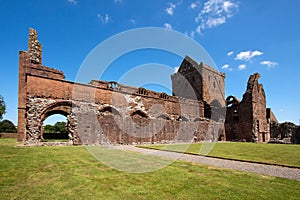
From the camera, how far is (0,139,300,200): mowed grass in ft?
11.2

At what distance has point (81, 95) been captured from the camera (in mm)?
17375

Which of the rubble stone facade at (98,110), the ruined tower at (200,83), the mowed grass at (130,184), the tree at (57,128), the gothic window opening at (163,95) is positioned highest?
the ruined tower at (200,83)

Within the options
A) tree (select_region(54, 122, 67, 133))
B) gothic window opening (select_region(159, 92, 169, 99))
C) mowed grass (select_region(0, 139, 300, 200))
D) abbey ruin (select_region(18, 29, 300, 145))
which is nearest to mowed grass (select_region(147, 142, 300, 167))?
mowed grass (select_region(0, 139, 300, 200))

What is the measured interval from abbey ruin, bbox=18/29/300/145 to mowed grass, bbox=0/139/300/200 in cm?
857

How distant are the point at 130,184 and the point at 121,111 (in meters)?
15.8

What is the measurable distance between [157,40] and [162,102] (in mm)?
14306

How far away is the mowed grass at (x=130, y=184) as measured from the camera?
3408mm

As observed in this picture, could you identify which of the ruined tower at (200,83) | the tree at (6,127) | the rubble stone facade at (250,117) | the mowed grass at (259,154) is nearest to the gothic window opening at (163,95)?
the ruined tower at (200,83)

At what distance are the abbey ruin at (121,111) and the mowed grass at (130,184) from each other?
338 inches

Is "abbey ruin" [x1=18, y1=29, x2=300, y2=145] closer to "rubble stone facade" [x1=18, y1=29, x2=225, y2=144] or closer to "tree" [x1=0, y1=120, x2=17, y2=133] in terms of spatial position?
"rubble stone facade" [x1=18, y1=29, x2=225, y2=144]

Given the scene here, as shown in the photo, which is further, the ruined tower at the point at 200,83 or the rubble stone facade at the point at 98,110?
the ruined tower at the point at 200,83

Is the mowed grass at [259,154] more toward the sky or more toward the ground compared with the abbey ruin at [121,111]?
more toward the ground

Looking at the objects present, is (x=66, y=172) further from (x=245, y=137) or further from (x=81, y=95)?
(x=245, y=137)

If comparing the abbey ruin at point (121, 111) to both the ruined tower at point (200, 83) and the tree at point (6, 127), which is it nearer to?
the ruined tower at point (200, 83)
